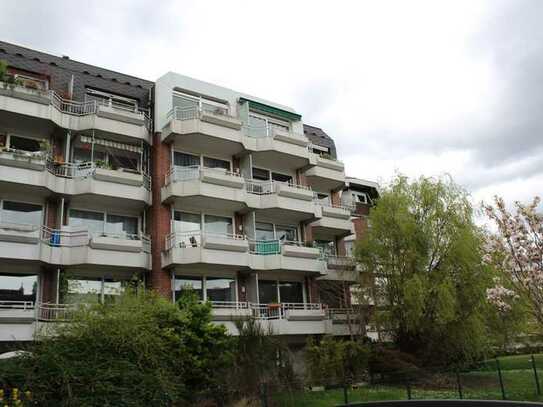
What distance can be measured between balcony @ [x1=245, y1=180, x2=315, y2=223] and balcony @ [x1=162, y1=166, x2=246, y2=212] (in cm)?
94

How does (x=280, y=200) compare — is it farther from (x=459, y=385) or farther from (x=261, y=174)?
(x=459, y=385)

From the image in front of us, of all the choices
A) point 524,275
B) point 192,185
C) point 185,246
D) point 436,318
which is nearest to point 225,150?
point 192,185

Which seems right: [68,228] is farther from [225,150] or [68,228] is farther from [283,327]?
[283,327]


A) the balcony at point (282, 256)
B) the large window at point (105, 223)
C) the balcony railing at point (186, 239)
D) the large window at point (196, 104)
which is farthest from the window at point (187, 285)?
the large window at point (196, 104)

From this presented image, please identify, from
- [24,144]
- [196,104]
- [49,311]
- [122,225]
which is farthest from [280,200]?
[24,144]

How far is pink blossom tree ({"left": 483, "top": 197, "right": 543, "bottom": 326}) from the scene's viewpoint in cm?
1067

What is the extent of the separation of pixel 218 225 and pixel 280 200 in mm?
3322

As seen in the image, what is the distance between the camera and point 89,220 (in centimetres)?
2220

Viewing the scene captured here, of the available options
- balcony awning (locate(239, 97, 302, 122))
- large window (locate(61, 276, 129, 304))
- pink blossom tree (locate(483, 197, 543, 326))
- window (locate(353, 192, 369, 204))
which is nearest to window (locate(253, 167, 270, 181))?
balcony awning (locate(239, 97, 302, 122))

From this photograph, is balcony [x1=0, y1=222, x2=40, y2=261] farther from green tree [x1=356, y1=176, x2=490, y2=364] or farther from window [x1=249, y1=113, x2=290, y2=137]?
green tree [x1=356, y1=176, x2=490, y2=364]

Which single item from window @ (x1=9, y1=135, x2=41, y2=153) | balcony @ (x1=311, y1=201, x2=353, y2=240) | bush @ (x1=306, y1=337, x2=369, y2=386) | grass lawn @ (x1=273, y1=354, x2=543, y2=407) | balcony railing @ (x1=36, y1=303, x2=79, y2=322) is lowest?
grass lawn @ (x1=273, y1=354, x2=543, y2=407)

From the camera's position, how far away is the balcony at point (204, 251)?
70.0ft

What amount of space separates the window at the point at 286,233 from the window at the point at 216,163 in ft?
14.0

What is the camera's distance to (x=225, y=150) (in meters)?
25.4
